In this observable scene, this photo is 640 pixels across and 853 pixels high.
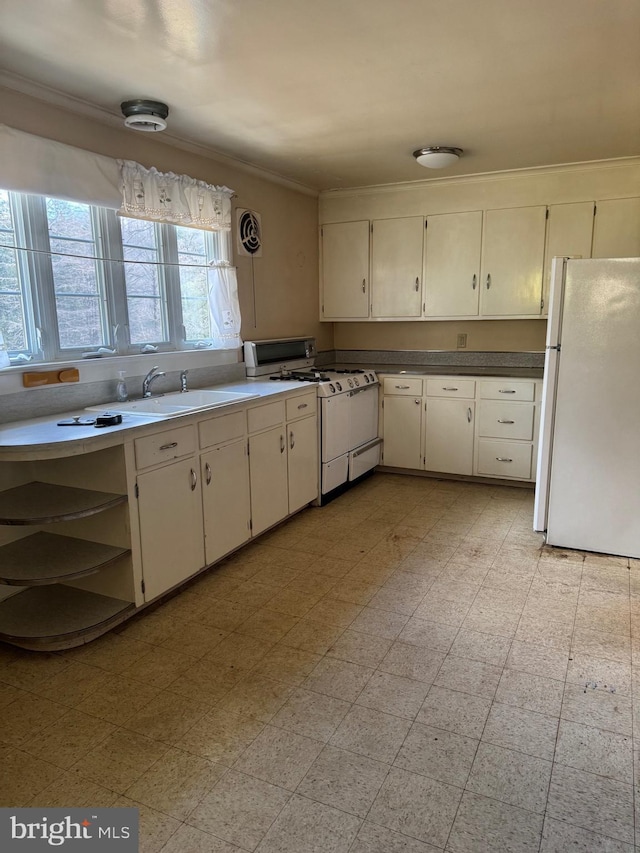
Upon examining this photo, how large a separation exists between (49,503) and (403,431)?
3.09 meters

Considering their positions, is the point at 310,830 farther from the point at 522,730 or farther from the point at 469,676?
the point at 469,676

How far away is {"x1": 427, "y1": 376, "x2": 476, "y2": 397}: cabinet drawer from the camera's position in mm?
4613

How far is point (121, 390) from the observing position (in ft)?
10.3

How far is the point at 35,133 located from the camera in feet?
8.84

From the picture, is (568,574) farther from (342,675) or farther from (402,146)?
(402,146)

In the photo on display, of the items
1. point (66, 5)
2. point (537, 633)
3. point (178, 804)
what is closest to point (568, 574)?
point (537, 633)

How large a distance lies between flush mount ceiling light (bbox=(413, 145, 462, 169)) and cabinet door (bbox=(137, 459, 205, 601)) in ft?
8.34

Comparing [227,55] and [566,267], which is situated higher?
[227,55]

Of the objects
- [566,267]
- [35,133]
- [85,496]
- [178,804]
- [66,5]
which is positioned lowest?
[178,804]

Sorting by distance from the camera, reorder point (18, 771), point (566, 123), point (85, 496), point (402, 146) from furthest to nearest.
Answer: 1. point (402, 146)
2. point (566, 123)
3. point (85, 496)
4. point (18, 771)

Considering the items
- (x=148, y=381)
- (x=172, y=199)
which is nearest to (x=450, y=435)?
(x=148, y=381)

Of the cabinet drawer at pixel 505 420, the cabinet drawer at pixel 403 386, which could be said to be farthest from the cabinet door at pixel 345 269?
the cabinet drawer at pixel 505 420

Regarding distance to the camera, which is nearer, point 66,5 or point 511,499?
point 66,5

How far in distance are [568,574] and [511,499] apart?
1278mm
